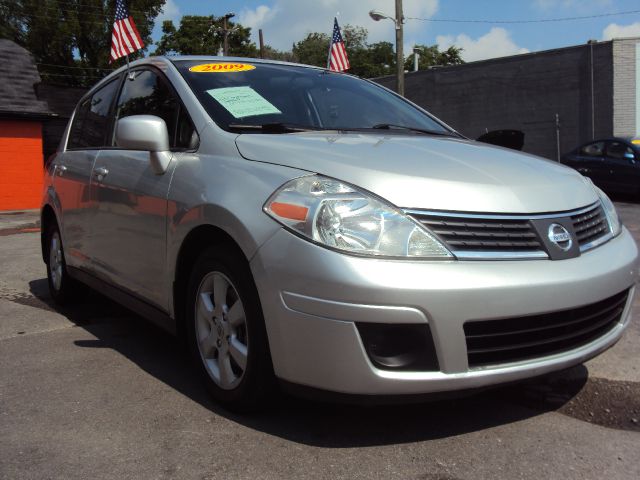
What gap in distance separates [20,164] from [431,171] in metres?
18.0

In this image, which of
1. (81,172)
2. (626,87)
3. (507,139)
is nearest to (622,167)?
(626,87)

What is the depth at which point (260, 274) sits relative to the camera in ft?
8.35

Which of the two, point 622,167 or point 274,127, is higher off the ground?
point 274,127

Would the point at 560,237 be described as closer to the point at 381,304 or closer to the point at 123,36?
the point at 381,304

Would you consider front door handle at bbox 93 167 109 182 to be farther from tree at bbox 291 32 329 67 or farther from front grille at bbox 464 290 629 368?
tree at bbox 291 32 329 67

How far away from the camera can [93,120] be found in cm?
475

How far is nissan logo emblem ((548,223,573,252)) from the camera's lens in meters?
2.60

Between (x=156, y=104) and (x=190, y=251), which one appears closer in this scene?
(x=190, y=251)

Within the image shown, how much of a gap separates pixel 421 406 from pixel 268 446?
0.81 metres

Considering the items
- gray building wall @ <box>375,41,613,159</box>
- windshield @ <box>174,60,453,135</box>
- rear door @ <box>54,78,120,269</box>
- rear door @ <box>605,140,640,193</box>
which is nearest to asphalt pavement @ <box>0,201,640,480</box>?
rear door @ <box>54,78,120,269</box>

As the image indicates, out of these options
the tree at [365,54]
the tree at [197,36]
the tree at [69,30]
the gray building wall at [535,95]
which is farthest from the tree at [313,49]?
the gray building wall at [535,95]

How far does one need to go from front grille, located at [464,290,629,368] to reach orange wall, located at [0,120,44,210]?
18287 mm

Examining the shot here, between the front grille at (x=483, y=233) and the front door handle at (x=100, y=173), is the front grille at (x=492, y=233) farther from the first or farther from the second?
the front door handle at (x=100, y=173)

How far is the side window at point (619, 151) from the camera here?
46.1ft
